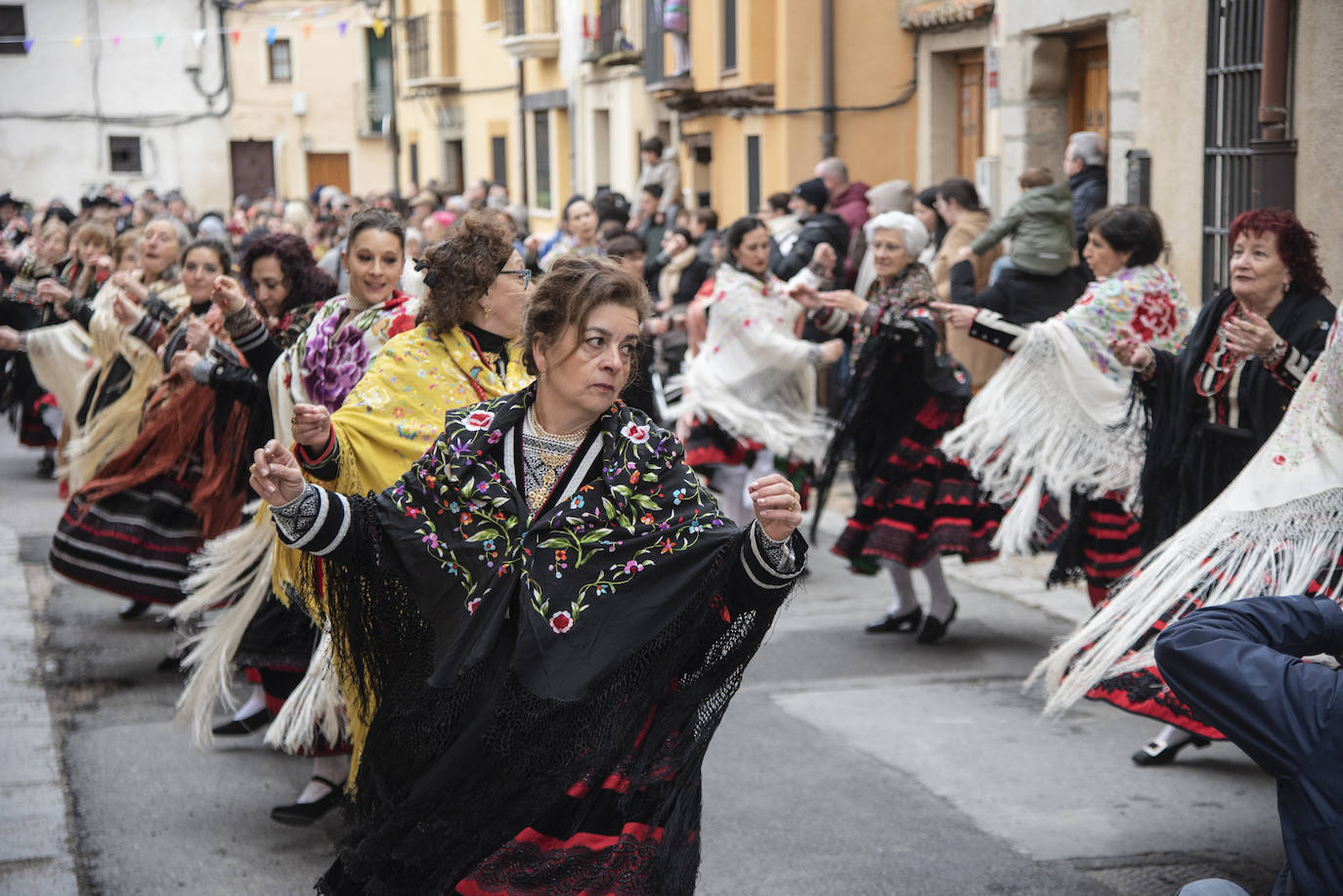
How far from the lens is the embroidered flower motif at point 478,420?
344 cm

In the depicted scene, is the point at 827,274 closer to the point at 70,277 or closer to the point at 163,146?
the point at 70,277

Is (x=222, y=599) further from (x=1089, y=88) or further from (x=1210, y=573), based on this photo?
(x=1089, y=88)

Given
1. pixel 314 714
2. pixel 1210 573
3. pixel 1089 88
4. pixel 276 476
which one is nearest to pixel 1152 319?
pixel 1210 573

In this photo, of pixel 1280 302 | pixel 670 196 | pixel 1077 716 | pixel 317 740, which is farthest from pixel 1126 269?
pixel 670 196

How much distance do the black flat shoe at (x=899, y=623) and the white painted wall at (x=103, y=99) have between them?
3477 centimetres

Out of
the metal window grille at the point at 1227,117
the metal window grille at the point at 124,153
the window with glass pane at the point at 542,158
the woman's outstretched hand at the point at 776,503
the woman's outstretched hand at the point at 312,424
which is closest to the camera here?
the woman's outstretched hand at the point at 776,503

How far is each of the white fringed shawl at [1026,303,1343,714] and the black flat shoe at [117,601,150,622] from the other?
4965 mm

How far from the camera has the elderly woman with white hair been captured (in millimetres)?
7055

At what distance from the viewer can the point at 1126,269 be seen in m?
6.33

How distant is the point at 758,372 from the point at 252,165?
3536 centimetres

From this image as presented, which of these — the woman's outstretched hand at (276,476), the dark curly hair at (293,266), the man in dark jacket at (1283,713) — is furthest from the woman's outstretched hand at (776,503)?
the dark curly hair at (293,266)

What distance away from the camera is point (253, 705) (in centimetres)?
618

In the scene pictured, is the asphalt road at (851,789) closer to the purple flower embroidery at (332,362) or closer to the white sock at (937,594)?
the white sock at (937,594)

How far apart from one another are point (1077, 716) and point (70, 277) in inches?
295
